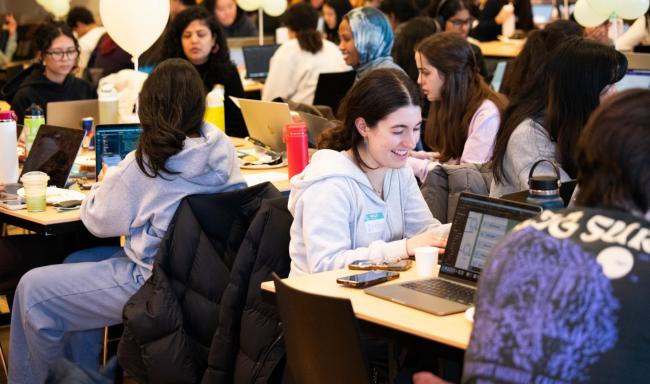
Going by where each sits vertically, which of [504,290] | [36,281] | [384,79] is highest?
[384,79]

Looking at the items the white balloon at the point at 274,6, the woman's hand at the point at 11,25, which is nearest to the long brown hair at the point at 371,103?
the white balloon at the point at 274,6

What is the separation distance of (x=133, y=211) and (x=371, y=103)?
36.6 inches

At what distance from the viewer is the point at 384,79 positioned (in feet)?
10.2

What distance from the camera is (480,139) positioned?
435cm

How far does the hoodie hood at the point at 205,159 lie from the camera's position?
3.46 metres

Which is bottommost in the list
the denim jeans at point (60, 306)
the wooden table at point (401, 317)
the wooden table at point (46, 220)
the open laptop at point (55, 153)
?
the denim jeans at point (60, 306)

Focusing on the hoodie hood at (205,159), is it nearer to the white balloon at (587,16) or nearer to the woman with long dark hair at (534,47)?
the woman with long dark hair at (534,47)

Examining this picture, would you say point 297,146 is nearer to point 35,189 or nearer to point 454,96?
point 454,96

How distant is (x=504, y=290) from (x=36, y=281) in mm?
2172

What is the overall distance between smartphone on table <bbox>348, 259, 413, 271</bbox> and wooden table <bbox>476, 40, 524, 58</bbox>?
5.85 metres

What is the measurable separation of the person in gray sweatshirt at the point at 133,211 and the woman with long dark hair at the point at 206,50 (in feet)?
6.49

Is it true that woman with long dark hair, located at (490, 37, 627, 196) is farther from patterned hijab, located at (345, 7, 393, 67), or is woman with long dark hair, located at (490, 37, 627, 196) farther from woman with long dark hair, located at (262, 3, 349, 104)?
woman with long dark hair, located at (262, 3, 349, 104)

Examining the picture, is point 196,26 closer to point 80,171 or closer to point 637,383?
point 80,171

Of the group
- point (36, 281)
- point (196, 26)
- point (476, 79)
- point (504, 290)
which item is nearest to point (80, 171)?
→ point (36, 281)
